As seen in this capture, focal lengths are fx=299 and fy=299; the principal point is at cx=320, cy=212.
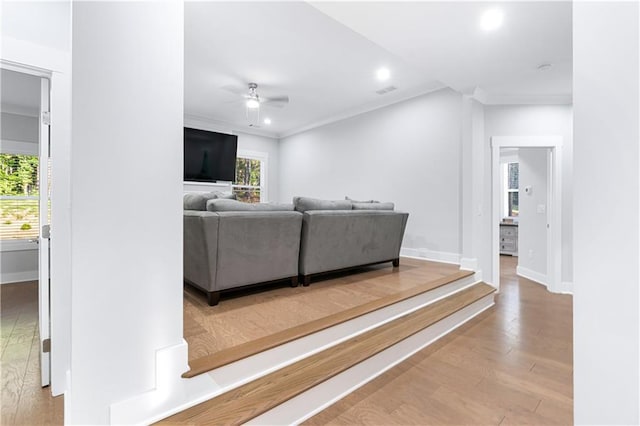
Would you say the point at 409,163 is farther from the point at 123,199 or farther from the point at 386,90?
the point at 123,199

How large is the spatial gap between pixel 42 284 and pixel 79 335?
120 centimetres

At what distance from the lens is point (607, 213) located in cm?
60

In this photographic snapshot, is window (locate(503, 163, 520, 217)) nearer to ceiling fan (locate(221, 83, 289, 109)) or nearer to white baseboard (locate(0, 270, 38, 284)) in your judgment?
ceiling fan (locate(221, 83, 289, 109))

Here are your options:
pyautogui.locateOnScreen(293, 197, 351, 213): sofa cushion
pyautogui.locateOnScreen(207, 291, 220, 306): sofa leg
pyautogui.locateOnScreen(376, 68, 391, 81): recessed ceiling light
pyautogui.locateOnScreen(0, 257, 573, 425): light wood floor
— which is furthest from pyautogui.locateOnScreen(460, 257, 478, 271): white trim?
pyautogui.locateOnScreen(207, 291, 220, 306): sofa leg

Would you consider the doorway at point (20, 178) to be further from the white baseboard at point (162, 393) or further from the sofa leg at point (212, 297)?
the white baseboard at point (162, 393)

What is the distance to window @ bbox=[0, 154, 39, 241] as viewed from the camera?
177 inches

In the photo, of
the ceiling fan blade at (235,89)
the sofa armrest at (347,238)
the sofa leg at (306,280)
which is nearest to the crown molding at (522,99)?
the sofa armrest at (347,238)

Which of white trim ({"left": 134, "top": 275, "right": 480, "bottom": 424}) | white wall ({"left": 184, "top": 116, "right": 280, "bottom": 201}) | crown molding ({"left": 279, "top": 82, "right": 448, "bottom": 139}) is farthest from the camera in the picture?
white wall ({"left": 184, "top": 116, "right": 280, "bottom": 201})

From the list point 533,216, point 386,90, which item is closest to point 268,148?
point 386,90

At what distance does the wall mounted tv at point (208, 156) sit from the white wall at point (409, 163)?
1.78 m

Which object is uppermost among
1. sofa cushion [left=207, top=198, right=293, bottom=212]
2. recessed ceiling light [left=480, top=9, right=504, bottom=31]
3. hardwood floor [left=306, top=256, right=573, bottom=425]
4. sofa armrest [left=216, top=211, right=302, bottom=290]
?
recessed ceiling light [left=480, top=9, right=504, bottom=31]

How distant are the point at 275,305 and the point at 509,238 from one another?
6693 millimetres

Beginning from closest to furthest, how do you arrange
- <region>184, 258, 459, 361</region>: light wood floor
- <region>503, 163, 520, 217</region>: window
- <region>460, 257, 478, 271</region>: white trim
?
<region>184, 258, 459, 361</region>: light wood floor → <region>460, 257, 478, 271</region>: white trim → <region>503, 163, 520, 217</region>: window

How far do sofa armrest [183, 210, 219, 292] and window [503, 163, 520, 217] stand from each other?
760 cm
